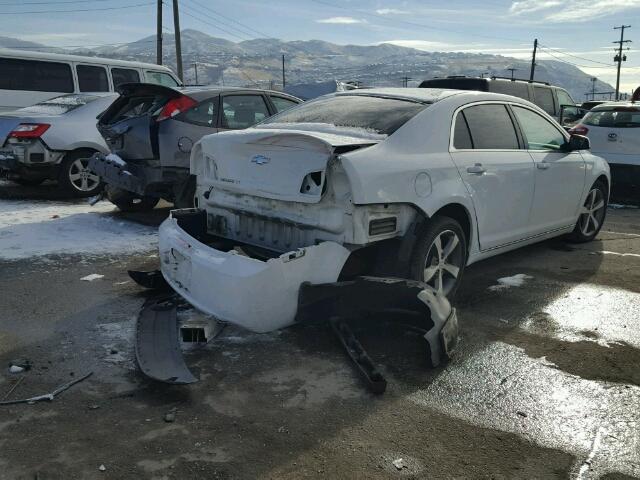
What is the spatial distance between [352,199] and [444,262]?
3.87 feet

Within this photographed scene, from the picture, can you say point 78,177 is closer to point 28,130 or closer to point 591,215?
point 28,130

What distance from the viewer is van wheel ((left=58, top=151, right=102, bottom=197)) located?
8.77 meters

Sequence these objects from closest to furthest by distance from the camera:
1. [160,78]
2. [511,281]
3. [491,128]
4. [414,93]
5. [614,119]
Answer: [414,93]
[491,128]
[511,281]
[614,119]
[160,78]

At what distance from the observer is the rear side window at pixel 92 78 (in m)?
11.5

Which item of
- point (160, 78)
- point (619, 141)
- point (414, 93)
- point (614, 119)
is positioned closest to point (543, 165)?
point (414, 93)

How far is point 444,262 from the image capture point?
13.9ft

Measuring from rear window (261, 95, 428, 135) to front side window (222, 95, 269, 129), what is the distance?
2267 millimetres

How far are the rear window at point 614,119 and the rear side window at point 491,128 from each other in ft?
17.9

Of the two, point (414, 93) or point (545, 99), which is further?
point (545, 99)

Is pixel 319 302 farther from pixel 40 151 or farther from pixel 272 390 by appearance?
pixel 40 151

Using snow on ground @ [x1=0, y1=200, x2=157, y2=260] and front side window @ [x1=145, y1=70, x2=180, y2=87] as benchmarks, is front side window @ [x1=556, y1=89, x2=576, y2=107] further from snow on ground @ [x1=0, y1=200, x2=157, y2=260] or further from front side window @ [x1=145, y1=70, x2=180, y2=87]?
snow on ground @ [x1=0, y1=200, x2=157, y2=260]

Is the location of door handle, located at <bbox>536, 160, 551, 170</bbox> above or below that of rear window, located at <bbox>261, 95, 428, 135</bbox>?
below

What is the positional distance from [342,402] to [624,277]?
3.60 meters

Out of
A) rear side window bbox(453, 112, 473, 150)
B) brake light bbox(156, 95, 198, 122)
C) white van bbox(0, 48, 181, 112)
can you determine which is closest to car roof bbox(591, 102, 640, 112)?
rear side window bbox(453, 112, 473, 150)
